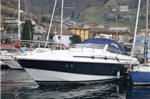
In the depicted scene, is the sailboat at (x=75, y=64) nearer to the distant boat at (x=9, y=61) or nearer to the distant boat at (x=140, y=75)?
the distant boat at (x=140, y=75)

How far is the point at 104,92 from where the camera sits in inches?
1048

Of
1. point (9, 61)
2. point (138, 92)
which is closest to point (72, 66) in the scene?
point (138, 92)

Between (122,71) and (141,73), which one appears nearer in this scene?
(141,73)

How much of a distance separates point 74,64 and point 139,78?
14.7 ft

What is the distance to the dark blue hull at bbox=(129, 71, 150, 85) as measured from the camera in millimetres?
28453

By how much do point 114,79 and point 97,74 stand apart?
7.36 feet

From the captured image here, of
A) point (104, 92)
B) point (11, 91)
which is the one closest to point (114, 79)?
point (104, 92)

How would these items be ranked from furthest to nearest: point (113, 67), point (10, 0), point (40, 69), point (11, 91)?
point (10, 0), point (113, 67), point (40, 69), point (11, 91)

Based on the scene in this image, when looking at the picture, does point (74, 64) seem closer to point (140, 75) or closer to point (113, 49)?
point (113, 49)

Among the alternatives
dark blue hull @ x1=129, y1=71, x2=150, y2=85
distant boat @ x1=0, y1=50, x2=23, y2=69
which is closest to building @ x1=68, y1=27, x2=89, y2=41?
distant boat @ x1=0, y1=50, x2=23, y2=69

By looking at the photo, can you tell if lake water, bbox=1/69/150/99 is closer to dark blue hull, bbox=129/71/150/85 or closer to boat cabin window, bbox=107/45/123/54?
dark blue hull, bbox=129/71/150/85

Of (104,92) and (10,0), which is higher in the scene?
(10,0)

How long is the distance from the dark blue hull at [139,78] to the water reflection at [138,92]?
34 cm

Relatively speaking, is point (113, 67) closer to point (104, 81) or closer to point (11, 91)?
point (104, 81)
